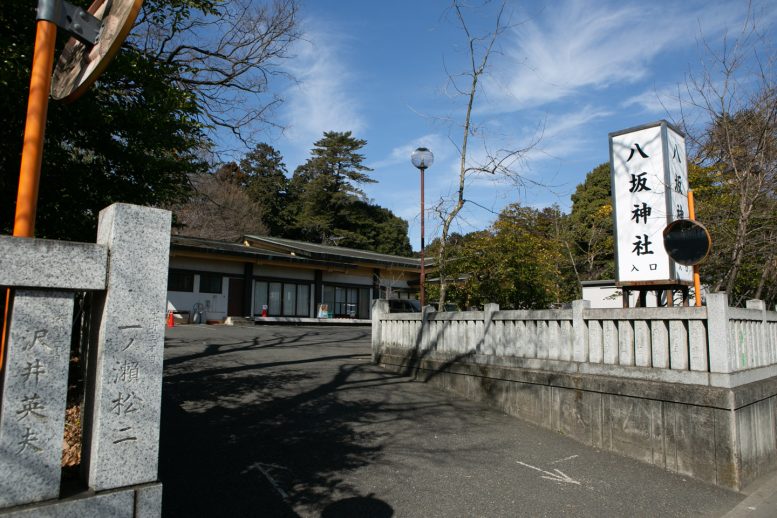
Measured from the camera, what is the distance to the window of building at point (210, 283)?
79.6 ft

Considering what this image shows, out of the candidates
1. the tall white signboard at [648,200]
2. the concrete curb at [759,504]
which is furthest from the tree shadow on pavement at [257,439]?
the tall white signboard at [648,200]

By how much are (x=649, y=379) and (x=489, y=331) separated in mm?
2872

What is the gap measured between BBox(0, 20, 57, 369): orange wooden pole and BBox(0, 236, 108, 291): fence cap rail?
0.41 m

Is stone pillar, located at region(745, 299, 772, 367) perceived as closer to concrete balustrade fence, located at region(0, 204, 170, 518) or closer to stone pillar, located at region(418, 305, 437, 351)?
stone pillar, located at region(418, 305, 437, 351)

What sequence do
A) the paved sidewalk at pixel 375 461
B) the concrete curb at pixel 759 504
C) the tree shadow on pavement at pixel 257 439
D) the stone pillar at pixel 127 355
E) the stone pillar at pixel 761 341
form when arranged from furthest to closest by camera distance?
the stone pillar at pixel 761 341
the concrete curb at pixel 759 504
the paved sidewalk at pixel 375 461
the tree shadow on pavement at pixel 257 439
the stone pillar at pixel 127 355

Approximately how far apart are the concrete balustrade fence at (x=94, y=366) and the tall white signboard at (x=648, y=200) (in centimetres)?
712

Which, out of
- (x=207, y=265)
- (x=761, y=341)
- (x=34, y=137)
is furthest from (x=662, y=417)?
(x=207, y=265)

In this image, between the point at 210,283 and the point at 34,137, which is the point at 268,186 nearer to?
the point at 210,283

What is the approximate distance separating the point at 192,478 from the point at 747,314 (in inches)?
287

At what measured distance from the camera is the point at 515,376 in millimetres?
8297

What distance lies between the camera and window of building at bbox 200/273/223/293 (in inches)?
955

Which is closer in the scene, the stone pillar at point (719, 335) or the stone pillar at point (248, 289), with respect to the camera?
the stone pillar at point (719, 335)

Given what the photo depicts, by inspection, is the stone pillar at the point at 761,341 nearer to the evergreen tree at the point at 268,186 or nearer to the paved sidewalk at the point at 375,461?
the paved sidewalk at the point at 375,461

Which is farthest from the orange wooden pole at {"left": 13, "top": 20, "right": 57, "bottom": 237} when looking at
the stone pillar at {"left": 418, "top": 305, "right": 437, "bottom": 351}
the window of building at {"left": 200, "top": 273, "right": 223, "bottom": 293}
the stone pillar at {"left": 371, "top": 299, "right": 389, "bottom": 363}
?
the window of building at {"left": 200, "top": 273, "right": 223, "bottom": 293}
